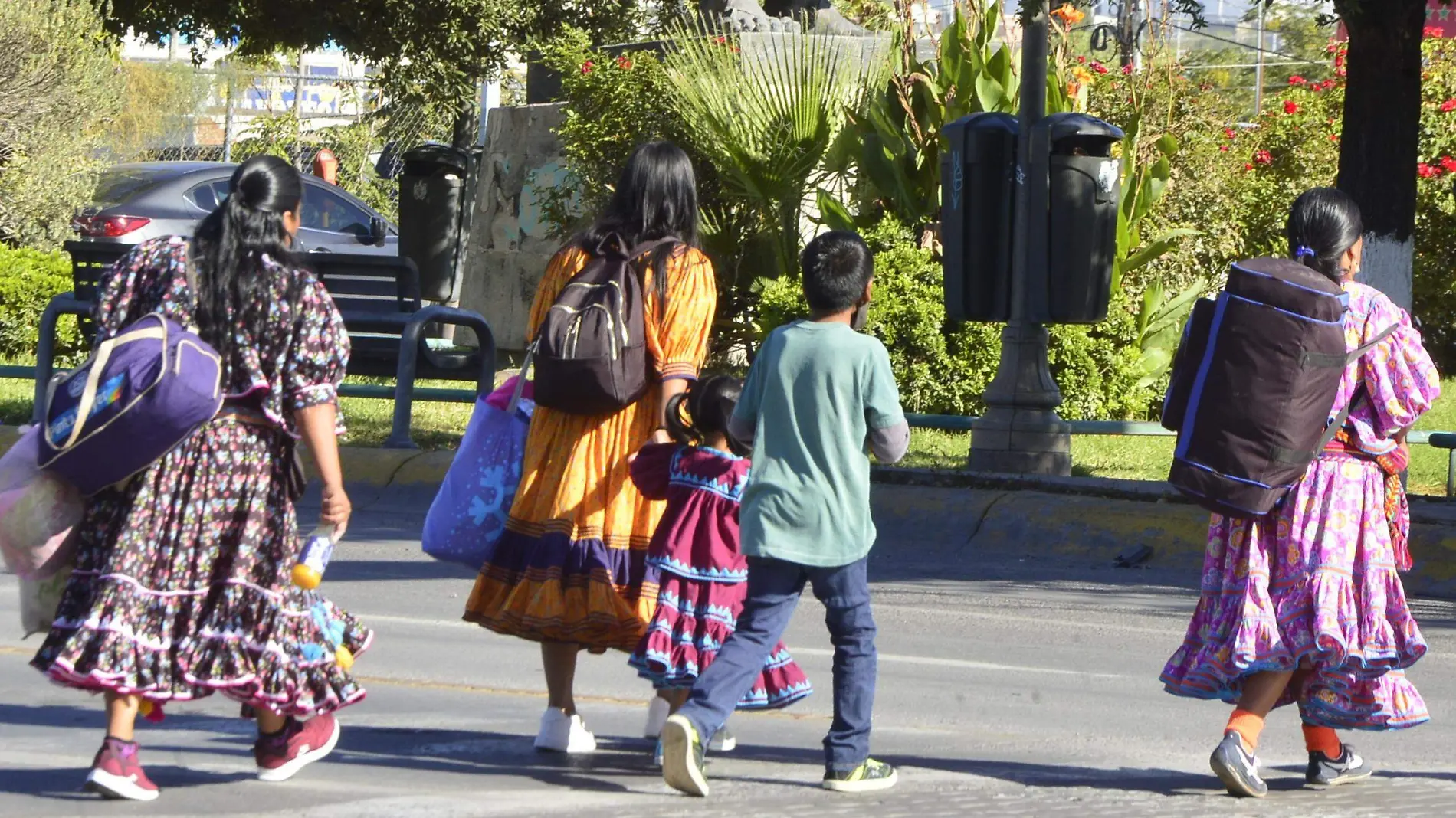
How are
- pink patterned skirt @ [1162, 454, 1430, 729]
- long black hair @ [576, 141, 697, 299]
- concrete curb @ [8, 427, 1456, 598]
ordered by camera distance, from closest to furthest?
pink patterned skirt @ [1162, 454, 1430, 729]
long black hair @ [576, 141, 697, 299]
concrete curb @ [8, 427, 1456, 598]

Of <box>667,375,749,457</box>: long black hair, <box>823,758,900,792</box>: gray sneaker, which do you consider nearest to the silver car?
<box>667,375,749,457</box>: long black hair

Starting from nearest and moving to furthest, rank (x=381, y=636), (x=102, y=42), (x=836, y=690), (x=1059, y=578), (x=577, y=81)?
(x=836, y=690) → (x=381, y=636) → (x=1059, y=578) → (x=577, y=81) → (x=102, y=42)

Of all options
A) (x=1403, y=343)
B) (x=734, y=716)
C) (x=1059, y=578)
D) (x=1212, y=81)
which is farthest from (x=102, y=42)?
(x=1403, y=343)

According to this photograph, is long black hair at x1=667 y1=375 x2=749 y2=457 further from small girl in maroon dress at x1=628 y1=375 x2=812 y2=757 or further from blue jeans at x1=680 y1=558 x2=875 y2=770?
blue jeans at x1=680 y1=558 x2=875 y2=770

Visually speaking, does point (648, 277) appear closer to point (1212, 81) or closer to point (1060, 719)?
point (1060, 719)

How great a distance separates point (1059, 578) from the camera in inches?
337

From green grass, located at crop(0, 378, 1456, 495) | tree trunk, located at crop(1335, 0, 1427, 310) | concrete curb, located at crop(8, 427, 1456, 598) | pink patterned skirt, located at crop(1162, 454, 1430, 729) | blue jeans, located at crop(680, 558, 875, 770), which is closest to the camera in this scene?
blue jeans, located at crop(680, 558, 875, 770)

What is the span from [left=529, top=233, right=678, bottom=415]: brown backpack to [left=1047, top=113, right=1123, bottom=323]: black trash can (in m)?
5.46

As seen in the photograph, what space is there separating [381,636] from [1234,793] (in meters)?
3.28

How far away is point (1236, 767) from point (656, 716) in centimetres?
153

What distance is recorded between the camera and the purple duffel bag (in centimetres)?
427

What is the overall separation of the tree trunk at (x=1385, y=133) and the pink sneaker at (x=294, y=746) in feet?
20.8

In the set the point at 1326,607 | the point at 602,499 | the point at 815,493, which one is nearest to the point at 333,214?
the point at 602,499

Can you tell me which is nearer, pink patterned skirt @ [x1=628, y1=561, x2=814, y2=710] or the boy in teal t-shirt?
the boy in teal t-shirt
